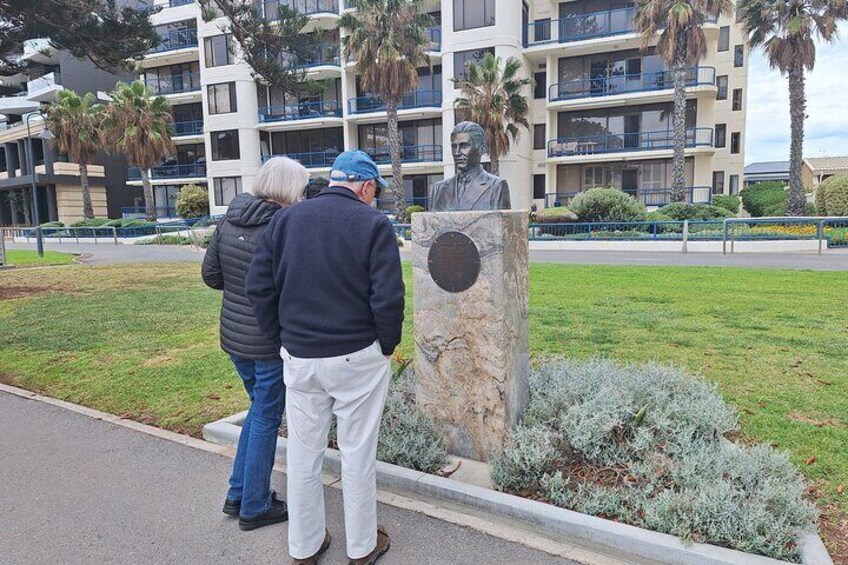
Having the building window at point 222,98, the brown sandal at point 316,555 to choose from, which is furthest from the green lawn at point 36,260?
the brown sandal at point 316,555

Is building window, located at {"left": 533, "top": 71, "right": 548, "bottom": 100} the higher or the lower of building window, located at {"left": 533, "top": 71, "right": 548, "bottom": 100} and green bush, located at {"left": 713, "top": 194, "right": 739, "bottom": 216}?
the higher

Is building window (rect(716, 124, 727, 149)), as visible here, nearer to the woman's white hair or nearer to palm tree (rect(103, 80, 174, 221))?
palm tree (rect(103, 80, 174, 221))

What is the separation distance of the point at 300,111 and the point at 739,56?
26566mm

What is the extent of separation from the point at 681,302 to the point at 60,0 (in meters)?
10.8

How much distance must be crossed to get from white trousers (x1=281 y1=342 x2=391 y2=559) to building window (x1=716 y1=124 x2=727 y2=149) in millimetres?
37938

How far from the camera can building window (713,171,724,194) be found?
35688mm

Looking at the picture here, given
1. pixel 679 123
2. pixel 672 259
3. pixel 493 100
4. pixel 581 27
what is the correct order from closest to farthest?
pixel 672 259 < pixel 679 123 < pixel 493 100 < pixel 581 27

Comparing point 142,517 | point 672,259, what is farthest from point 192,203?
point 142,517

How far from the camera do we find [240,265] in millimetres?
3344

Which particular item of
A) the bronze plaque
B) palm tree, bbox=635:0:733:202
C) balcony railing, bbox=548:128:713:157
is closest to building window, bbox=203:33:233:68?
balcony railing, bbox=548:128:713:157

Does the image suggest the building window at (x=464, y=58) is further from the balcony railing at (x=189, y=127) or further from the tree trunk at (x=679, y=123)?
the balcony railing at (x=189, y=127)

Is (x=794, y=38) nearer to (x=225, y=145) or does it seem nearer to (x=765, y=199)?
(x=765, y=199)

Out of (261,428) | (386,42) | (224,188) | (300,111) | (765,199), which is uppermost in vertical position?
(386,42)

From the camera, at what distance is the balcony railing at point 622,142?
30734 mm
